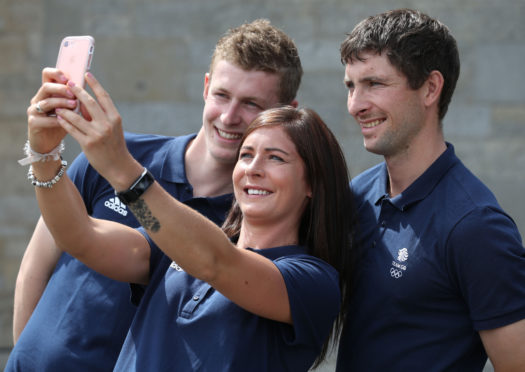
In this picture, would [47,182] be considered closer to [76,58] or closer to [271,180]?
[76,58]

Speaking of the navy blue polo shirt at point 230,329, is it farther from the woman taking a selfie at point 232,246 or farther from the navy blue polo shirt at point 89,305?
the navy blue polo shirt at point 89,305

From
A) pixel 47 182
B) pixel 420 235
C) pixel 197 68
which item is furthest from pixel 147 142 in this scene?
pixel 197 68

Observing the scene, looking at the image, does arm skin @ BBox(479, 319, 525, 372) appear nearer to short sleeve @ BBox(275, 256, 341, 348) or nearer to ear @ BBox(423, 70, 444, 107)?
short sleeve @ BBox(275, 256, 341, 348)

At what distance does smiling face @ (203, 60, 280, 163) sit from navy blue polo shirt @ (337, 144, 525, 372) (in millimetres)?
599

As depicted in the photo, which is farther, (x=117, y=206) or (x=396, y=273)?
(x=117, y=206)

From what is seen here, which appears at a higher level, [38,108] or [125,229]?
[38,108]

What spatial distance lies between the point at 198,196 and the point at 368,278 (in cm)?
67

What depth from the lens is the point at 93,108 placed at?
1699 millimetres

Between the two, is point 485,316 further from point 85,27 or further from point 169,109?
point 85,27

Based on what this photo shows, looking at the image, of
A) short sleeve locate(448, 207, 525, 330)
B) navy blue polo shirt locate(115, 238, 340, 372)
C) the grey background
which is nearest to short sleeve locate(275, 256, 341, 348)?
navy blue polo shirt locate(115, 238, 340, 372)

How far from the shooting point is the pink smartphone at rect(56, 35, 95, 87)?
1.88 m

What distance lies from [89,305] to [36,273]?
1.29 ft

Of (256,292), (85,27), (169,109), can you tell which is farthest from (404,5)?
(256,292)

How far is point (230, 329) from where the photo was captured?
1.94 m
